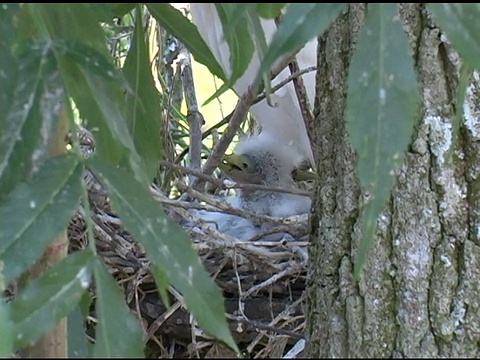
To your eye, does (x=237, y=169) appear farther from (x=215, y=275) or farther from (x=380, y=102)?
(x=380, y=102)

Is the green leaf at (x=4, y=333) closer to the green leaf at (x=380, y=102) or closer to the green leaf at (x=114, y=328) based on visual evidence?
Answer: the green leaf at (x=114, y=328)

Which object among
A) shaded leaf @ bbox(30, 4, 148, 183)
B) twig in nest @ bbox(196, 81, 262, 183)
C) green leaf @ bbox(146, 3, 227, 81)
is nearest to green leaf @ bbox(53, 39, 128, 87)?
shaded leaf @ bbox(30, 4, 148, 183)

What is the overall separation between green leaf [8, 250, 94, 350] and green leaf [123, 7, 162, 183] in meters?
0.21

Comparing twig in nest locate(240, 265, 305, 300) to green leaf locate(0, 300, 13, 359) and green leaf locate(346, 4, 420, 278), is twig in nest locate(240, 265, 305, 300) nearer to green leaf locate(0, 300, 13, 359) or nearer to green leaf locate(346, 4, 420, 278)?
green leaf locate(0, 300, 13, 359)

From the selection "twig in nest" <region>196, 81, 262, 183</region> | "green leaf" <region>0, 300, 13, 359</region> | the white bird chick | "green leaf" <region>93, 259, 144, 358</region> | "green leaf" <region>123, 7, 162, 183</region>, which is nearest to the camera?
"green leaf" <region>93, 259, 144, 358</region>

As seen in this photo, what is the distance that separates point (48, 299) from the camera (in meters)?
0.29

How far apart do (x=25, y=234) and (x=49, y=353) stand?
48 mm

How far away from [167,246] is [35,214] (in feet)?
0.18

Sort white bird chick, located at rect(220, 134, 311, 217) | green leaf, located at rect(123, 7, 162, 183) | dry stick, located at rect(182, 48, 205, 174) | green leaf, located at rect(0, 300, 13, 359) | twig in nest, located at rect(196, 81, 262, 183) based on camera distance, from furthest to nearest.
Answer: white bird chick, located at rect(220, 134, 311, 217) → dry stick, located at rect(182, 48, 205, 174) → twig in nest, located at rect(196, 81, 262, 183) → green leaf, located at rect(123, 7, 162, 183) → green leaf, located at rect(0, 300, 13, 359)

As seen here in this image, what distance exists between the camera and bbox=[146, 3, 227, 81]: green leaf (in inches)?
21.7

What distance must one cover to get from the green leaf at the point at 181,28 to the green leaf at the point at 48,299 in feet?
0.91

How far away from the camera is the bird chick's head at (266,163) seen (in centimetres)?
120

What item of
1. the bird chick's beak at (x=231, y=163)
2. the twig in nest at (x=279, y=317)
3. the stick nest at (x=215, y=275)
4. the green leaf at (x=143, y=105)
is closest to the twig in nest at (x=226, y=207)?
the stick nest at (x=215, y=275)

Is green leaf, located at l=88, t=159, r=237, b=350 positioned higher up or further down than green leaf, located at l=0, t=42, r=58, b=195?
further down
